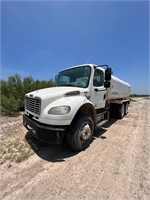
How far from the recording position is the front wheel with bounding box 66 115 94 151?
3.11 m

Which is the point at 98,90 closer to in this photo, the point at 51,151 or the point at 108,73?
the point at 108,73

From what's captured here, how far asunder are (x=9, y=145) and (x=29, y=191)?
189cm

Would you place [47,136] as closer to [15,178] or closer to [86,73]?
[15,178]

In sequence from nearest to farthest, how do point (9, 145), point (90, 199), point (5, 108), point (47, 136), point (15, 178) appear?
point (90, 199)
point (15, 178)
point (47, 136)
point (9, 145)
point (5, 108)

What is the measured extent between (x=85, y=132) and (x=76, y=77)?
1.87m

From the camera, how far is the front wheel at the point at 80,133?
3.11 meters

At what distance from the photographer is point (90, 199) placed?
74.2 inches

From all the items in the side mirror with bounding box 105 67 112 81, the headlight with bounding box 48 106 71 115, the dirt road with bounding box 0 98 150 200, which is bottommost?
the dirt road with bounding box 0 98 150 200

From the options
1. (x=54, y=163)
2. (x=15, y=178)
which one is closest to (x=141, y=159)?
(x=54, y=163)

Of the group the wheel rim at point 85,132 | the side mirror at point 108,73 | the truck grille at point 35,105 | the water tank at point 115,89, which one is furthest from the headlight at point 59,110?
the water tank at point 115,89

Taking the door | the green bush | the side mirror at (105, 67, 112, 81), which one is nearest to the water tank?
the door

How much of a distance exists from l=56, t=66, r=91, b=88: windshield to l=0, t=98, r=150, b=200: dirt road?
77.0 inches

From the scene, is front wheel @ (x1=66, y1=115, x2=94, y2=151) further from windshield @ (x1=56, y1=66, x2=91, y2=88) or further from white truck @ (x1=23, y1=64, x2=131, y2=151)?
windshield @ (x1=56, y1=66, x2=91, y2=88)

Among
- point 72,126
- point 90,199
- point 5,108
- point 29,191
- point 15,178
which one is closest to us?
point 90,199
